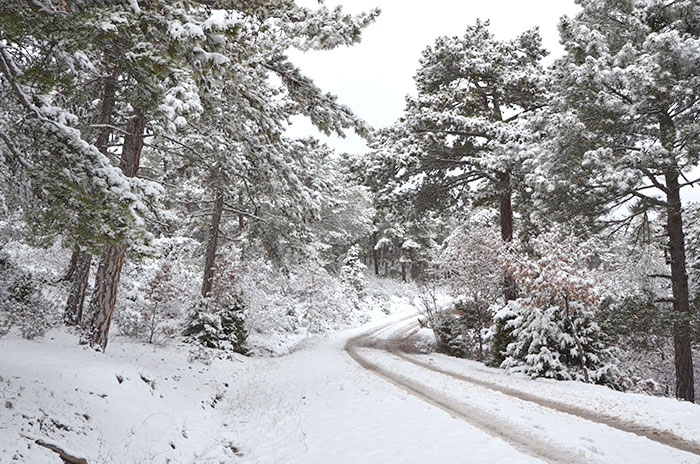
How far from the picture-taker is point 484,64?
15469mm

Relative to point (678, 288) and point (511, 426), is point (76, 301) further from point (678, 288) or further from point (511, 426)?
point (678, 288)

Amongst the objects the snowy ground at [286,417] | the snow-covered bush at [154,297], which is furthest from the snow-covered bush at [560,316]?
the snow-covered bush at [154,297]

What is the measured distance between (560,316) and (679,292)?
121 inches

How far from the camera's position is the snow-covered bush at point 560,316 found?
11914mm

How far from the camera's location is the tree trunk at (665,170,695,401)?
10961 mm

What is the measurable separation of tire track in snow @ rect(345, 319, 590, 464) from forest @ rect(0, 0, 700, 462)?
422cm

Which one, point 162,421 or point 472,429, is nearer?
point 472,429

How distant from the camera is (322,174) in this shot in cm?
1374

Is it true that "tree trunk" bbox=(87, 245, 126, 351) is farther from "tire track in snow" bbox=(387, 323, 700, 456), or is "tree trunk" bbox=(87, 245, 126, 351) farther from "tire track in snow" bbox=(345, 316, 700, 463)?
"tire track in snow" bbox=(387, 323, 700, 456)

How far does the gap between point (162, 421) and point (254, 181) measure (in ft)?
19.7

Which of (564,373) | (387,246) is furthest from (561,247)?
(387,246)

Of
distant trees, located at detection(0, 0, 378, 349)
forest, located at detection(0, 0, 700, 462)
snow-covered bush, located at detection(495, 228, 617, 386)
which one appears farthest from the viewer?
snow-covered bush, located at detection(495, 228, 617, 386)

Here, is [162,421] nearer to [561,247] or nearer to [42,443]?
[42,443]

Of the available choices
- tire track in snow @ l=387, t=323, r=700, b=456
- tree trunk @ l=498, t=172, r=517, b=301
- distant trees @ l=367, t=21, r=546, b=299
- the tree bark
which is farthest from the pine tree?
tire track in snow @ l=387, t=323, r=700, b=456
